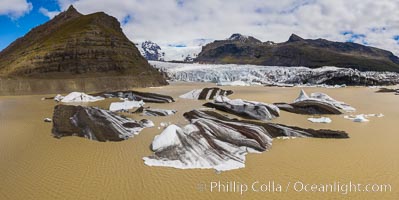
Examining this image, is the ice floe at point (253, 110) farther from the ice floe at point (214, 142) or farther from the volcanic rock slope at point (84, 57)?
the volcanic rock slope at point (84, 57)

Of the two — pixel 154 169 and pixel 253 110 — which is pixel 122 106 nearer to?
pixel 253 110

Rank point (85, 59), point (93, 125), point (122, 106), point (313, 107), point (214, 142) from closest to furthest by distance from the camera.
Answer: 1. point (214, 142)
2. point (93, 125)
3. point (313, 107)
4. point (122, 106)
5. point (85, 59)

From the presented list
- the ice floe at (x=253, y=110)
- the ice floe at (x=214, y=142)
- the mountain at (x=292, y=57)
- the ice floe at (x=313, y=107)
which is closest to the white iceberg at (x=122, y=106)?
the ice floe at (x=253, y=110)

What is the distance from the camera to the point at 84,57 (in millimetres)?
45062

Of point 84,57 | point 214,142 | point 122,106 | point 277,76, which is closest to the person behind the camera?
point 214,142

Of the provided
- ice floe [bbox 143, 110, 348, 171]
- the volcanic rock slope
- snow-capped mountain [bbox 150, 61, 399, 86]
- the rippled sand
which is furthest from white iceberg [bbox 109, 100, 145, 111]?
snow-capped mountain [bbox 150, 61, 399, 86]

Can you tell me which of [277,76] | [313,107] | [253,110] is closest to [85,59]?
[253,110]

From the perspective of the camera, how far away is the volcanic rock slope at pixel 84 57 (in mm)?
43812

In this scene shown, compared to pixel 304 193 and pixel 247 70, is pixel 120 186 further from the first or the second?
pixel 247 70

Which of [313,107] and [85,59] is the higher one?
[85,59]

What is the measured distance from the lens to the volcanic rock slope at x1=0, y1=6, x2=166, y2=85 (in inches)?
1725

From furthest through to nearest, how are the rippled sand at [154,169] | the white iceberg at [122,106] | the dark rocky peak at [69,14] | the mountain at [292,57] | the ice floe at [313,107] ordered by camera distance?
the mountain at [292,57] < the dark rocky peak at [69,14] < the white iceberg at [122,106] < the ice floe at [313,107] < the rippled sand at [154,169]

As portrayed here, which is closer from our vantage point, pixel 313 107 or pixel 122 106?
pixel 313 107

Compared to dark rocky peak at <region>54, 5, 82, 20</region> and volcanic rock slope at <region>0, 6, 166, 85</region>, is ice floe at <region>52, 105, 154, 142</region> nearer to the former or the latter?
volcanic rock slope at <region>0, 6, 166, 85</region>
